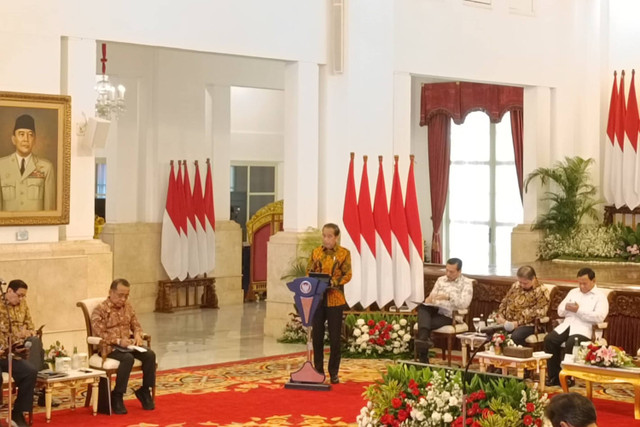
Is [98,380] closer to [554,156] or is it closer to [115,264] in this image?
[115,264]

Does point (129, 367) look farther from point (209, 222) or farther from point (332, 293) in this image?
point (209, 222)

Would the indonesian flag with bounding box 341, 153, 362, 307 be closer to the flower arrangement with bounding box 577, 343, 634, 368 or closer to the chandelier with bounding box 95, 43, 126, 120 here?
the chandelier with bounding box 95, 43, 126, 120

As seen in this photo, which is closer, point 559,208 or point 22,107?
point 22,107

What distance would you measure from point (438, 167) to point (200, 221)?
572 cm

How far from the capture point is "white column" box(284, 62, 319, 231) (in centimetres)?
1483

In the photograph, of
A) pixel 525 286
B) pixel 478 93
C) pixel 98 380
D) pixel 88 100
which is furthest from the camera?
pixel 478 93

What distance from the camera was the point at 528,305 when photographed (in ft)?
38.3

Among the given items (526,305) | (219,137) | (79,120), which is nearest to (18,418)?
(79,120)

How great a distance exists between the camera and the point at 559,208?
59.6 ft

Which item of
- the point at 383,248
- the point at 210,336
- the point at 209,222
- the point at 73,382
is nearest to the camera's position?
the point at 73,382

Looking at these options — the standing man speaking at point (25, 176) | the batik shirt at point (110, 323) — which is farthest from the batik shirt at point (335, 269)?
the standing man speaking at point (25, 176)

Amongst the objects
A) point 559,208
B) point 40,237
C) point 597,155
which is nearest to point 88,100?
point 40,237

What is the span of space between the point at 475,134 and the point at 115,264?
8238 mm

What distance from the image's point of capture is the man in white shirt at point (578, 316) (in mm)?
11188
